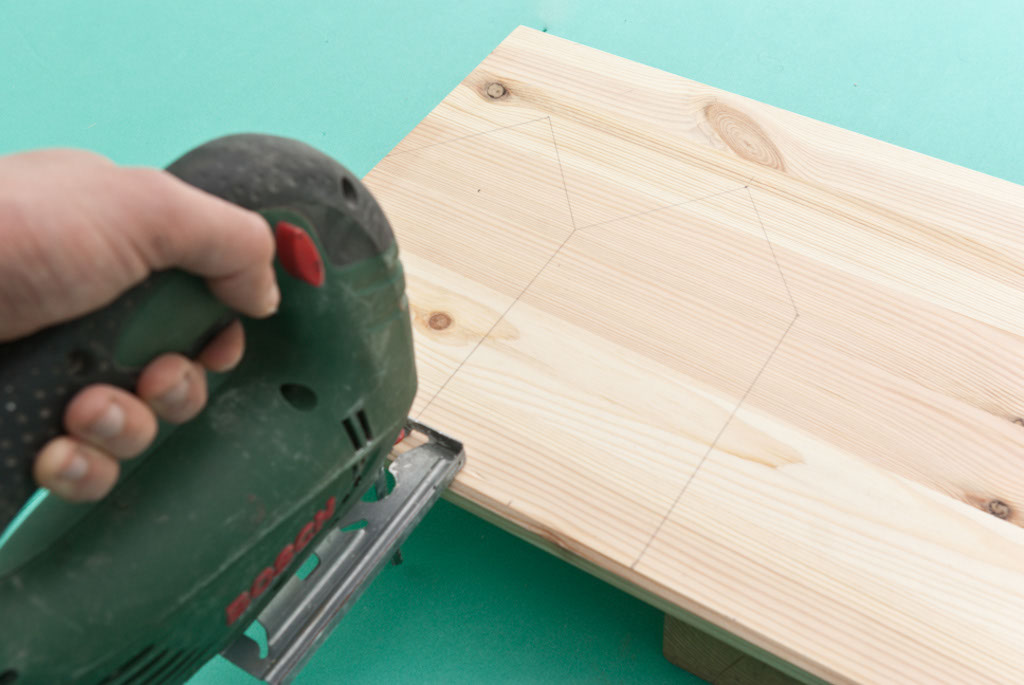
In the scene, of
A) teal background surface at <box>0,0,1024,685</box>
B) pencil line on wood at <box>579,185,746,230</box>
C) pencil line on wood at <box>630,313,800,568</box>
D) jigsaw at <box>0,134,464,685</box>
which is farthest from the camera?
teal background surface at <box>0,0,1024,685</box>

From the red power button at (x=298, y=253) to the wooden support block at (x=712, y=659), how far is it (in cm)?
67

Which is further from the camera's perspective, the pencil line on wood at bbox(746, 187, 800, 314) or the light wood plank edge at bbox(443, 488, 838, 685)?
the pencil line on wood at bbox(746, 187, 800, 314)

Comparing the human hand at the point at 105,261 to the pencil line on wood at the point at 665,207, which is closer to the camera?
the human hand at the point at 105,261

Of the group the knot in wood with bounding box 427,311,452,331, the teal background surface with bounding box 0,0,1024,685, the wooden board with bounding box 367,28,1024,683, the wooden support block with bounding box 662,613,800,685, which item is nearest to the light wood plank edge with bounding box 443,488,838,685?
the wooden board with bounding box 367,28,1024,683

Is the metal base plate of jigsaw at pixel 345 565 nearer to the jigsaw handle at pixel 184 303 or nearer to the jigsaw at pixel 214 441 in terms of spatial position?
the jigsaw at pixel 214 441

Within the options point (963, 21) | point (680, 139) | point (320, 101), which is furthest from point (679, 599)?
point (963, 21)

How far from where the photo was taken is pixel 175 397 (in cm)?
60

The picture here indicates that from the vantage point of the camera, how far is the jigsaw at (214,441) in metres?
0.58

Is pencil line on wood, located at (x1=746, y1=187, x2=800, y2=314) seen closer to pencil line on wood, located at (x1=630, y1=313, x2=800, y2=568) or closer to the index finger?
pencil line on wood, located at (x1=630, y1=313, x2=800, y2=568)

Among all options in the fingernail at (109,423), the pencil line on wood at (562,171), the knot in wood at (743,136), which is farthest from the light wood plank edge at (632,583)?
the knot in wood at (743,136)

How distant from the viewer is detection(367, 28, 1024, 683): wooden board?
0.92 m

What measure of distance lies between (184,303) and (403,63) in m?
1.61

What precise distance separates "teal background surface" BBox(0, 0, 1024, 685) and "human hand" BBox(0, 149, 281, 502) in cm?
132

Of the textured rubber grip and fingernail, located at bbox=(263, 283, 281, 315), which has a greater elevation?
fingernail, located at bbox=(263, 283, 281, 315)
